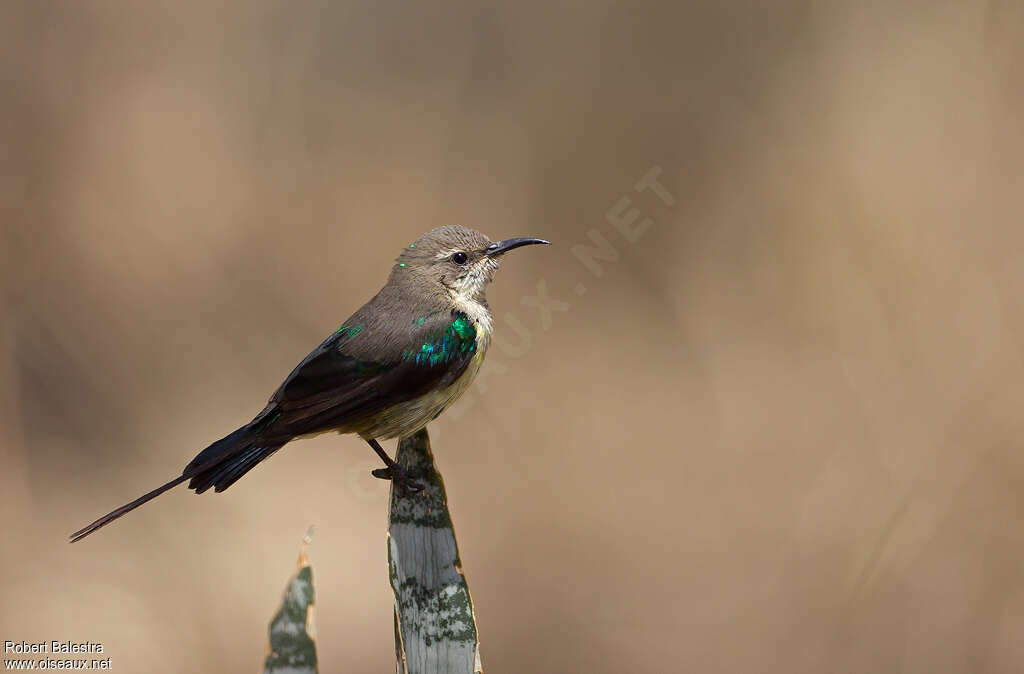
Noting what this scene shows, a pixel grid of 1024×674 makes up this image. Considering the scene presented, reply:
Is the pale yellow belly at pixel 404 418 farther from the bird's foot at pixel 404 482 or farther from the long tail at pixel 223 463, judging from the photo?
the long tail at pixel 223 463

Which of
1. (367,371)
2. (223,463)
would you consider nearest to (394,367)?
(367,371)

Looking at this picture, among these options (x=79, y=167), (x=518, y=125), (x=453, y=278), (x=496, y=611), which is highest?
(x=79, y=167)

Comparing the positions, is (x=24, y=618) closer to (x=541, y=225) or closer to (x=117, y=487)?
(x=117, y=487)

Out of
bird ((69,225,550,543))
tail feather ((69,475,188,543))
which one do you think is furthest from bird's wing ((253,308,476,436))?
tail feather ((69,475,188,543))

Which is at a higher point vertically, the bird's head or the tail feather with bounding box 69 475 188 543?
the bird's head

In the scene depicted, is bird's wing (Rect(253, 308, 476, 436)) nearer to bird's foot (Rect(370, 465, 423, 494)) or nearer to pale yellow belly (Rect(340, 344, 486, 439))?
pale yellow belly (Rect(340, 344, 486, 439))

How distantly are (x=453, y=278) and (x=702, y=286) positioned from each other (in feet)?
7.38

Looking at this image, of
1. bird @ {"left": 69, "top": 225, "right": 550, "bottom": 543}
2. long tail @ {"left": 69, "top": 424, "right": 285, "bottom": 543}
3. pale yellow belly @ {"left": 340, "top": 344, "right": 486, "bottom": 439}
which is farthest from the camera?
pale yellow belly @ {"left": 340, "top": 344, "right": 486, "bottom": 439}

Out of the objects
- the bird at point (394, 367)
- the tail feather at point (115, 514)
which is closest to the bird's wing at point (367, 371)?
the bird at point (394, 367)

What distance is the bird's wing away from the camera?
2.14 m

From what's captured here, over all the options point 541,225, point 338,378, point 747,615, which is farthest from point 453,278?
point 747,615

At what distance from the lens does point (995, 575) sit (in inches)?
152

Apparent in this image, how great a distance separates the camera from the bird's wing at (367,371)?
2.14 metres

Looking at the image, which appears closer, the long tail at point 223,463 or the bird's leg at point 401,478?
the long tail at point 223,463
